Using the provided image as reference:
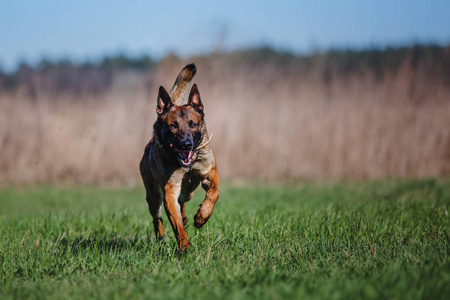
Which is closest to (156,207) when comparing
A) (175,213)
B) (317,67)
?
(175,213)

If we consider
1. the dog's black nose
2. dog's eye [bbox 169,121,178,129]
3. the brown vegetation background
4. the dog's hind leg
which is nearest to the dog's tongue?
the dog's black nose

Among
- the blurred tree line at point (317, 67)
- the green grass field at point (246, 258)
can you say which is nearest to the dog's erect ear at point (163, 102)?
the green grass field at point (246, 258)

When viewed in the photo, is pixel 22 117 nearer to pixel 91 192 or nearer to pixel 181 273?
pixel 91 192

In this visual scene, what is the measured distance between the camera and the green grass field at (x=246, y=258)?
2.78 m

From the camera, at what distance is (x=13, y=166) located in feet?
42.4

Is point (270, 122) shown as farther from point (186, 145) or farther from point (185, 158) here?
point (186, 145)

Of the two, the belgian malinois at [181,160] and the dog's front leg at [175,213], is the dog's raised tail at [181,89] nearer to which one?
the belgian malinois at [181,160]

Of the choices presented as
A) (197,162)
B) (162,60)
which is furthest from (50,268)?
(162,60)

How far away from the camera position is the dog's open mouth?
4087 mm

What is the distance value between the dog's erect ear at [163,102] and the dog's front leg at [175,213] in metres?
0.81

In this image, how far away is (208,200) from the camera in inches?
160

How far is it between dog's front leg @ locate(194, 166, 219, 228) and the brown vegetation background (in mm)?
8374

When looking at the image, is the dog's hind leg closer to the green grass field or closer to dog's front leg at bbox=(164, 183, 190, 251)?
the green grass field

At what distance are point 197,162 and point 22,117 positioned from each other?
1077cm
